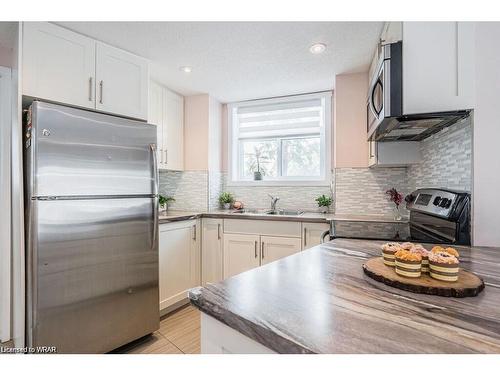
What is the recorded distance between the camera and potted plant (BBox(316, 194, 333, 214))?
9.71ft

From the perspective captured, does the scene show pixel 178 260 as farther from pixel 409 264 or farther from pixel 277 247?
pixel 409 264

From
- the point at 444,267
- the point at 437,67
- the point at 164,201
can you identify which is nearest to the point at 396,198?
the point at 437,67

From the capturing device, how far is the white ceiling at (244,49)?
182cm

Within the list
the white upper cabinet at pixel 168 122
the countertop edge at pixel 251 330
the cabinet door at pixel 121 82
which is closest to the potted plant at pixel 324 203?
the white upper cabinet at pixel 168 122

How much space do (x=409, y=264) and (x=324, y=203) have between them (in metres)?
2.17

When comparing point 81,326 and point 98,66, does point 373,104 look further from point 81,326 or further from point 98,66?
point 81,326

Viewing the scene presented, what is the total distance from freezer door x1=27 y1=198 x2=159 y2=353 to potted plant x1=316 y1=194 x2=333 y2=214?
1764 mm

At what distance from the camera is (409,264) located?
2.67ft

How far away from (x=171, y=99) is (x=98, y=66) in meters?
1.12

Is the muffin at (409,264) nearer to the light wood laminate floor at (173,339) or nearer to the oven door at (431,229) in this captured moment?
the oven door at (431,229)

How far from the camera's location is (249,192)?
11.3ft

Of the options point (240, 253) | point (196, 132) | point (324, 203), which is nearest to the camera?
point (240, 253)

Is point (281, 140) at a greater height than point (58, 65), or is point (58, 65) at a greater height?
point (58, 65)

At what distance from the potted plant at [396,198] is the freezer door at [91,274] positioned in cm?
209
